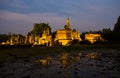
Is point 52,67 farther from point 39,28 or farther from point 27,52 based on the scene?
point 39,28

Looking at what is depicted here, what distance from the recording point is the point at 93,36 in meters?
124

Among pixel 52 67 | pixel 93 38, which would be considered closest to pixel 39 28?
pixel 93 38

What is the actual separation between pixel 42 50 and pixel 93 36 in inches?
2639

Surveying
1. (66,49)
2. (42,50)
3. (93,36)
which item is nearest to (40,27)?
(93,36)

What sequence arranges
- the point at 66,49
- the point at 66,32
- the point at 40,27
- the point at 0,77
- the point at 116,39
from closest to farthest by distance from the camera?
the point at 0,77 < the point at 66,49 < the point at 66,32 < the point at 116,39 < the point at 40,27

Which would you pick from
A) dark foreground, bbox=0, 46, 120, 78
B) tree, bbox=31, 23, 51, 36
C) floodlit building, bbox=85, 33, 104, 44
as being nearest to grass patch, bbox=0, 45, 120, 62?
dark foreground, bbox=0, 46, 120, 78

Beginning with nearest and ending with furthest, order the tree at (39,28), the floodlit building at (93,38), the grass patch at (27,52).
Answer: the grass patch at (27,52) < the floodlit building at (93,38) < the tree at (39,28)

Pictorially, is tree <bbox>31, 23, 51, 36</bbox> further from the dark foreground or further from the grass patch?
the dark foreground

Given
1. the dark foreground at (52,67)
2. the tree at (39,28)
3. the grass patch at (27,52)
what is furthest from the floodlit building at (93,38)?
the dark foreground at (52,67)

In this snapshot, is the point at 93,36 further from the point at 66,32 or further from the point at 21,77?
the point at 21,77

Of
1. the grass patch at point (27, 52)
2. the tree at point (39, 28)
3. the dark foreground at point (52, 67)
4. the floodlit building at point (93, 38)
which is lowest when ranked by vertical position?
the dark foreground at point (52, 67)

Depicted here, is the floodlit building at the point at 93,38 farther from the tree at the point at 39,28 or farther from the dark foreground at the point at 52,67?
the dark foreground at the point at 52,67

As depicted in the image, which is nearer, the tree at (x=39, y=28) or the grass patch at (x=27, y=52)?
the grass patch at (x=27, y=52)

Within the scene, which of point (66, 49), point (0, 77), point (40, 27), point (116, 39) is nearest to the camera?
point (0, 77)
